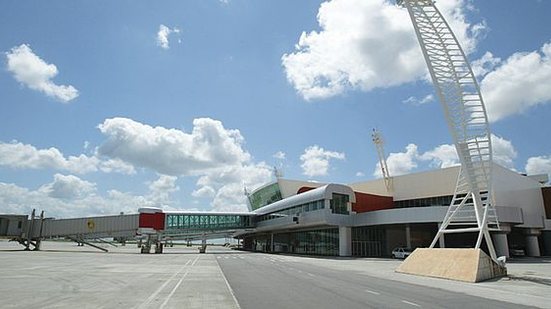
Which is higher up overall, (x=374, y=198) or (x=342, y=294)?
(x=374, y=198)

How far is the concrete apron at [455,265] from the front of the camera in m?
22.5

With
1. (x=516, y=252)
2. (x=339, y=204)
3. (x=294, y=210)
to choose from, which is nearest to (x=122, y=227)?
(x=294, y=210)

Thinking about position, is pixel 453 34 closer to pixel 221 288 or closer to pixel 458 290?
pixel 458 290

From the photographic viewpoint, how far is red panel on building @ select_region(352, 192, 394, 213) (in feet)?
206

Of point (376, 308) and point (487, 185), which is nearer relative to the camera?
point (376, 308)

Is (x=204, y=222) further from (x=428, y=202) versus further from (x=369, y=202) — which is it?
(x=428, y=202)

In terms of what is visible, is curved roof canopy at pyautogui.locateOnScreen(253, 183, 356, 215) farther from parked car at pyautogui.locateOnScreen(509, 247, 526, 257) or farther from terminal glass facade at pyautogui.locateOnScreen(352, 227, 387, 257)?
parked car at pyautogui.locateOnScreen(509, 247, 526, 257)

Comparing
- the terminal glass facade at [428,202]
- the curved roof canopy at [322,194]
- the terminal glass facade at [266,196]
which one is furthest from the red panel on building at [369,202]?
the terminal glass facade at [266,196]

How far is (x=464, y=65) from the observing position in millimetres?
29375

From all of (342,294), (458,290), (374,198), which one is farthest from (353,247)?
(342,294)

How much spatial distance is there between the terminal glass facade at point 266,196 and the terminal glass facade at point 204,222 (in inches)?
353

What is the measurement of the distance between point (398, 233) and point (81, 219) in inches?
1865

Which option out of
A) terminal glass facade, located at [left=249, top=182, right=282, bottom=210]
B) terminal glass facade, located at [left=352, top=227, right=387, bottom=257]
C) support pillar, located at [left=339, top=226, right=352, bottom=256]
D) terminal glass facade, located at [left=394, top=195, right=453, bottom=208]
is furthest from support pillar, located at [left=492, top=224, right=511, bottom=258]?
terminal glass facade, located at [left=249, top=182, right=282, bottom=210]

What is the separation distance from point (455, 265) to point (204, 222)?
6110 centimetres
